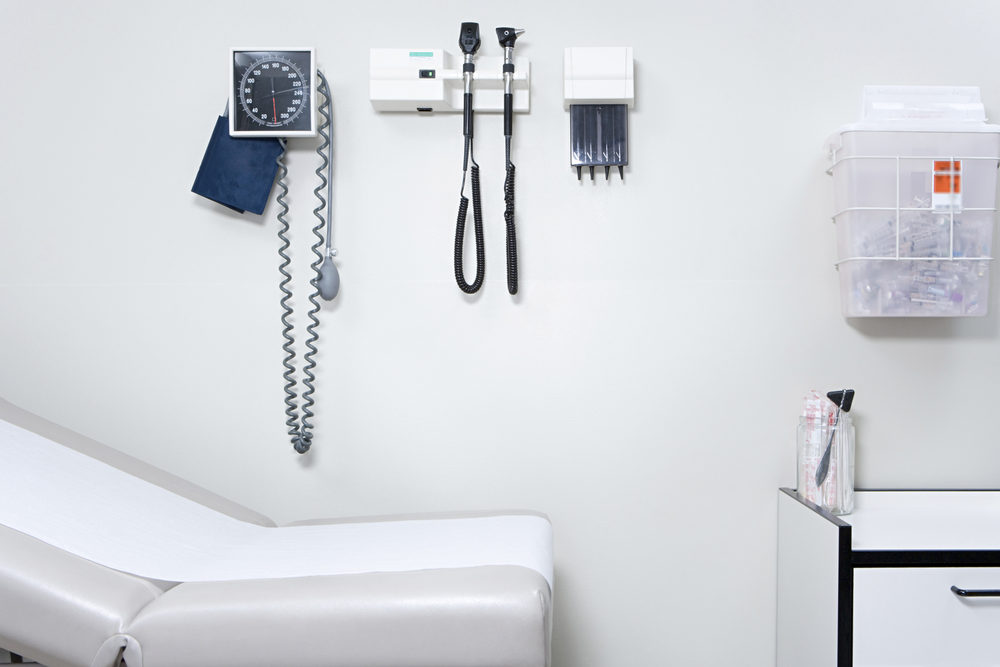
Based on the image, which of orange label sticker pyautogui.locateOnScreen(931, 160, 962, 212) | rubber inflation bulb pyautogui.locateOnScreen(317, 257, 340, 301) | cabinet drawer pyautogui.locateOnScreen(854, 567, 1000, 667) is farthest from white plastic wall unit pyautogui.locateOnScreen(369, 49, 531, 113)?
cabinet drawer pyautogui.locateOnScreen(854, 567, 1000, 667)

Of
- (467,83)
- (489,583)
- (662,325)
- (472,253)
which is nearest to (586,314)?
(662,325)

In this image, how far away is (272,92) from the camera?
1589 millimetres

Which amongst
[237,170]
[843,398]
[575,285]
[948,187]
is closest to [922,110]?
[948,187]

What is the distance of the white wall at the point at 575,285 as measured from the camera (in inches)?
65.7

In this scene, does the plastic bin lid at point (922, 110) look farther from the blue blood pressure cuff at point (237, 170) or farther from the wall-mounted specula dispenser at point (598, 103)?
the blue blood pressure cuff at point (237, 170)

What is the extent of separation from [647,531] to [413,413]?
Result: 620 millimetres

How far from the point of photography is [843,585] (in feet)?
4.09

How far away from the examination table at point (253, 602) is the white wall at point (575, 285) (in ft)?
1.84

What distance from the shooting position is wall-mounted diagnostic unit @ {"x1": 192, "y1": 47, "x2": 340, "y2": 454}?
62.2 inches

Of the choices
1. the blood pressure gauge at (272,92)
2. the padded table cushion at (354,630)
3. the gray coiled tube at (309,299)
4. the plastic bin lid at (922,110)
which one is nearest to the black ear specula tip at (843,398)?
the plastic bin lid at (922,110)

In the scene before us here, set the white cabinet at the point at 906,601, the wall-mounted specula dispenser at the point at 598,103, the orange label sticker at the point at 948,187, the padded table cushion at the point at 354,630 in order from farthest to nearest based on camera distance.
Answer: the wall-mounted specula dispenser at the point at 598,103 < the orange label sticker at the point at 948,187 < the white cabinet at the point at 906,601 < the padded table cushion at the point at 354,630

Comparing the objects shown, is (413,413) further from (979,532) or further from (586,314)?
(979,532)

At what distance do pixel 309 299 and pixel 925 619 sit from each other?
1.41 meters

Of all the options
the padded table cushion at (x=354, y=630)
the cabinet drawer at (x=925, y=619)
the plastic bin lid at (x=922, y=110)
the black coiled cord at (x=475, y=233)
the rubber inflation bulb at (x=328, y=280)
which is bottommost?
the cabinet drawer at (x=925, y=619)
